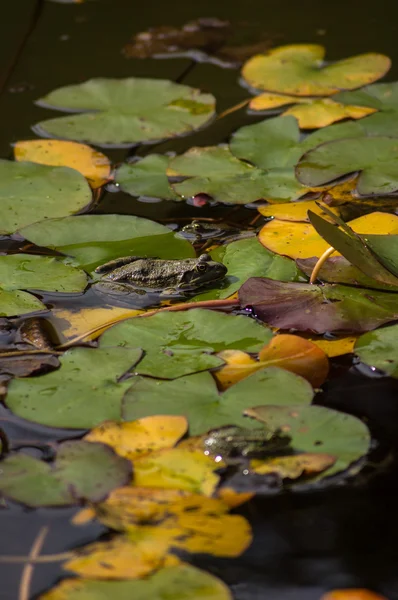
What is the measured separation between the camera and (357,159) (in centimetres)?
270

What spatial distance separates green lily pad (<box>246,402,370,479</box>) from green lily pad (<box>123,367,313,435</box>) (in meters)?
0.04

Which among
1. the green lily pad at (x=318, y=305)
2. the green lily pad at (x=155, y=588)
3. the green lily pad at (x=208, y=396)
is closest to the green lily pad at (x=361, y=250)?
the green lily pad at (x=318, y=305)

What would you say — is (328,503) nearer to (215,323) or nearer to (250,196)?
(215,323)

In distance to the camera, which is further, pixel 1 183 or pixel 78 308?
pixel 1 183

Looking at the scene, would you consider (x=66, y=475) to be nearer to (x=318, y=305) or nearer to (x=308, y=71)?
(x=318, y=305)

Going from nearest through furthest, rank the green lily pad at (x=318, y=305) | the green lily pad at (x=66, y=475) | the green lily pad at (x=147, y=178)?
1. the green lily pad at (x=66, y=475)
2. the green lily pad at (x=318, y=305)
3. the green lily pad at (x=147, y=178)

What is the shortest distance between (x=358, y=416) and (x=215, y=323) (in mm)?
454

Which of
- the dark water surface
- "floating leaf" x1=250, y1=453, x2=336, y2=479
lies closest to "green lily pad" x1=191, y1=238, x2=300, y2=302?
the dark water surface

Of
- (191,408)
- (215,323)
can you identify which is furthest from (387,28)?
(191,408)

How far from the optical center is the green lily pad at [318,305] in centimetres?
197

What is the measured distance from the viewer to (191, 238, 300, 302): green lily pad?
7.28ft

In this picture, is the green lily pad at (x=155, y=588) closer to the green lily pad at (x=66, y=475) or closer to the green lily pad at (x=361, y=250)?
the green lily pad at (x=66, y=475)

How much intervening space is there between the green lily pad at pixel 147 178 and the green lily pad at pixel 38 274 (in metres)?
0.50

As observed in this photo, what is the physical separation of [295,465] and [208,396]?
287 millimetres
